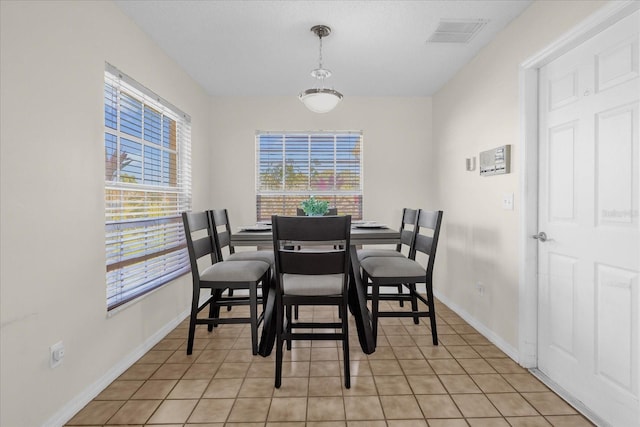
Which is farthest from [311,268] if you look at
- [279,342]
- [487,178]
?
[487,178]

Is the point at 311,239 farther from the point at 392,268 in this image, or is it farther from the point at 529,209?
the point at 529,209

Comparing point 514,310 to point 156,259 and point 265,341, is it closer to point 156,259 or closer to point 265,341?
point 265,341

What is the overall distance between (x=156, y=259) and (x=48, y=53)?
1.63 meters

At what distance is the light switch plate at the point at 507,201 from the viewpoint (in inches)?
99.7

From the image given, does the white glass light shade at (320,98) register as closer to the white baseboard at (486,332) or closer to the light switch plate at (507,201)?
the light switch plate at (507,201)

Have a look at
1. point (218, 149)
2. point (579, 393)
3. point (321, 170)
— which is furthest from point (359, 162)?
point (579, 393)

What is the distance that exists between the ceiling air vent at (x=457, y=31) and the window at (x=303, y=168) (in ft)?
5.39

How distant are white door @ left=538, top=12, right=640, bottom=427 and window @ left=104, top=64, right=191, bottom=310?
281 centimetres

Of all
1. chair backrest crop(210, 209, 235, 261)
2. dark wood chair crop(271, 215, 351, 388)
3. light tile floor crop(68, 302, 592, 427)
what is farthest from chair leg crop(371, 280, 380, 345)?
chair backrest crop(210, 209, 235, 261)

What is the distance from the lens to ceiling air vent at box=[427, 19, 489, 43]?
254 cm

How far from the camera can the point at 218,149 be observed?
4.22 m

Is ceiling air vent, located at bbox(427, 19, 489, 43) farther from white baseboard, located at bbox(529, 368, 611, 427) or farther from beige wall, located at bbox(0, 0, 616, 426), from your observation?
white baseboard, located at bbox(529, 368, 611, 427)

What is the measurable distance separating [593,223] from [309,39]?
228 cm

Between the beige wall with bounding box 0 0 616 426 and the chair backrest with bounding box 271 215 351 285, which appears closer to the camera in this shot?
the beige wall with bounding box 0 0 616 426
